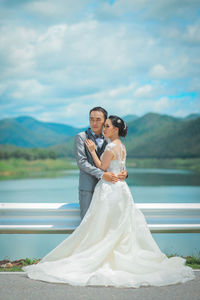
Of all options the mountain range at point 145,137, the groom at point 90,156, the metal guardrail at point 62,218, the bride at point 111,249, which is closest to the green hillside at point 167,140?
the mountain range at point 145,137

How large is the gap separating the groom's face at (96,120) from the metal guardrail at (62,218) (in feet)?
3.54

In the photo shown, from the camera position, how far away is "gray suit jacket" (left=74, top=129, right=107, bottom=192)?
4.37 metres

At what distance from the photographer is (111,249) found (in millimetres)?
4035

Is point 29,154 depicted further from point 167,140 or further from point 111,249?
Result: point 111,249

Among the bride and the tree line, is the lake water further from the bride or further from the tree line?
the tree line

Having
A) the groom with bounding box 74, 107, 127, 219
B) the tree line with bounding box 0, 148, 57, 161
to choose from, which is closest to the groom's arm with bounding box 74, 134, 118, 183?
the groom with bounding box 74, 107, 127, 219

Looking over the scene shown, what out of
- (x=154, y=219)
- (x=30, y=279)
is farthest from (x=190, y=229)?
(x=30, y=279)

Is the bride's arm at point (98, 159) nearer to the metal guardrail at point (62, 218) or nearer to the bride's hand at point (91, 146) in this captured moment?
the bride's hand at point (91, 146)

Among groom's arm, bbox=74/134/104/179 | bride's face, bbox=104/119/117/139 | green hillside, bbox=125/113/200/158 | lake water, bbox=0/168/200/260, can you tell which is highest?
green hillside, bbox=125/113/200/158

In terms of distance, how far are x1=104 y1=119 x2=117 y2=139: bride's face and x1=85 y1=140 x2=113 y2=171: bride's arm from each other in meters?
0.21

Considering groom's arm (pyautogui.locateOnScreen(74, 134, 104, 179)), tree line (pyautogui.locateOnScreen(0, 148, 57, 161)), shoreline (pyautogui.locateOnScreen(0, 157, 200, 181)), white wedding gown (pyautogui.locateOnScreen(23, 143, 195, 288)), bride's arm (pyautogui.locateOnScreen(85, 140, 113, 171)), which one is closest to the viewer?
white wedding gown (pyautogui.locateOnScreen(23, 143, 195, 288))

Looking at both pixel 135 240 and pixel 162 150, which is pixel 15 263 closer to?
pixel 135 240

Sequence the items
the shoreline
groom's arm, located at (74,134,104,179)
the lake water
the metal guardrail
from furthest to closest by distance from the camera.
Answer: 1. the shoreline
2. the lake water
3. the metal guardrail
4. groom's arm, located at (74,134,104,179)

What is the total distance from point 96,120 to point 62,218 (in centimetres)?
136
